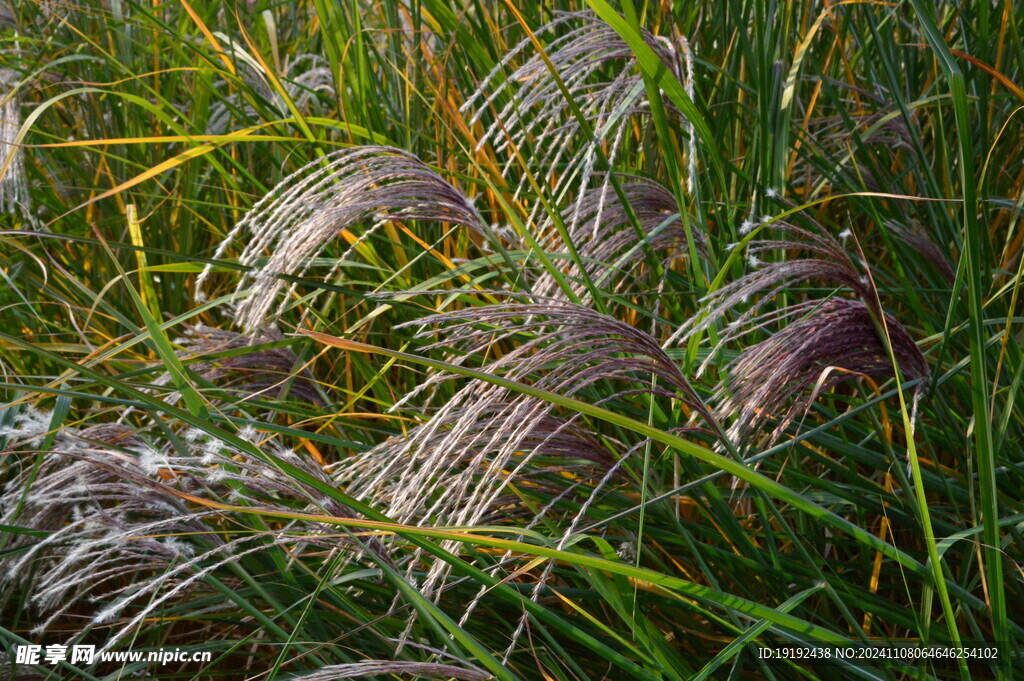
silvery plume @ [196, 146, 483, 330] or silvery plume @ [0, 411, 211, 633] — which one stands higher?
silvery plume @ [196, 146, 483, 330]

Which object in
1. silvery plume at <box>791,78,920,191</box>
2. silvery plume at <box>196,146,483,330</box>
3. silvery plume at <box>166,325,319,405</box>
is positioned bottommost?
silvery plume at <box>166,325,319,405</box>

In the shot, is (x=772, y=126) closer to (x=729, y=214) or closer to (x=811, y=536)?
(x=729, y=214)

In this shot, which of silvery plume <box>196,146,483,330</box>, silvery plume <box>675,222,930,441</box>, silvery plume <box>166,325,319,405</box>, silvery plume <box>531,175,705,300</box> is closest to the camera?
silvery plume <box>675,222,930,441</box>

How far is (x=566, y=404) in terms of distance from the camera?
86 cm

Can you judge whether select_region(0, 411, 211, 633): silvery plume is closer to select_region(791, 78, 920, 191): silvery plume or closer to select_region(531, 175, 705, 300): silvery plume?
select_region(531, 175, 705, 300): silvery plume

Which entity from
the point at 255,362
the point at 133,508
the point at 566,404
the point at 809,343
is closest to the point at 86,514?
the point at 133,508

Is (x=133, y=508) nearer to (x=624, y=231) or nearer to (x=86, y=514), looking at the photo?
(x=86, y=514)

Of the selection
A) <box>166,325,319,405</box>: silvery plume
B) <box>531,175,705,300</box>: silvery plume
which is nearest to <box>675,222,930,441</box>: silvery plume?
<box>531,175,705,300</box>: silvery plume

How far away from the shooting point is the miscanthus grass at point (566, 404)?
96 cm

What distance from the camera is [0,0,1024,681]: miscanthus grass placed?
96 cm

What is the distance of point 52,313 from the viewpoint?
2.14 meters

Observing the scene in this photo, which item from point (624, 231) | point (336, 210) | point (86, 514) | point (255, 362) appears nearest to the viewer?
point (336, 210)

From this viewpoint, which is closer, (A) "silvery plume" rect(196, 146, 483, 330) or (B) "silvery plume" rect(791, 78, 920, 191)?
(A) "silvery plume" rect(196, 146, 483, 330)

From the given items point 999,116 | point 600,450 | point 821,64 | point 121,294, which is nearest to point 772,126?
point 600,450
